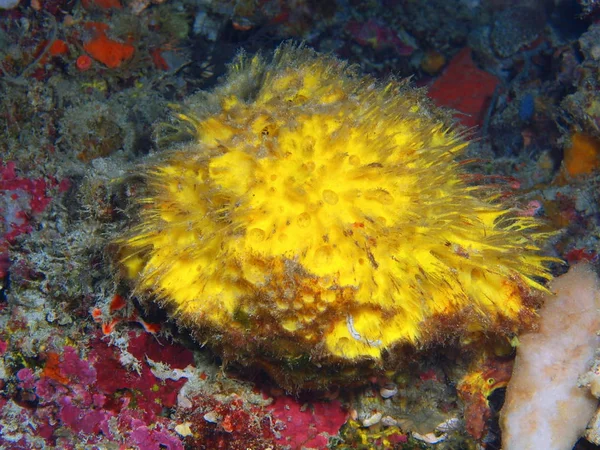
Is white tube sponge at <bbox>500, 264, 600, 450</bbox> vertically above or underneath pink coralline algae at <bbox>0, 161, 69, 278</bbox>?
above

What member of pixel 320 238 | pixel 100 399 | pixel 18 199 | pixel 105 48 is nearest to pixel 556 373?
pixel 320 238

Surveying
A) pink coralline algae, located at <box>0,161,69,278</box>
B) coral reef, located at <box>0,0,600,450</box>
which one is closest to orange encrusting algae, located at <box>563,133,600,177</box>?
coral reef, located at <box>0,0,600,450</box>

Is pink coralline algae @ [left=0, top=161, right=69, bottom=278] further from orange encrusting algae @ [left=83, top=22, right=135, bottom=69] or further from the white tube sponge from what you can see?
the white tube sponge

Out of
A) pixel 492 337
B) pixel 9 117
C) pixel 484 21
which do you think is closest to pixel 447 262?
pixel 492 337

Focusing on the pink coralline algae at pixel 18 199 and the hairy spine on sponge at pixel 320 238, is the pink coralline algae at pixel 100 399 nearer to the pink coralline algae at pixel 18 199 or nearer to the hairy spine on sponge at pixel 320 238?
the hairy spine on sponge at pixel 320 238

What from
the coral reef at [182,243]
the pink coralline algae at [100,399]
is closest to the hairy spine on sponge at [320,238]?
the coral reef at [182,243]
